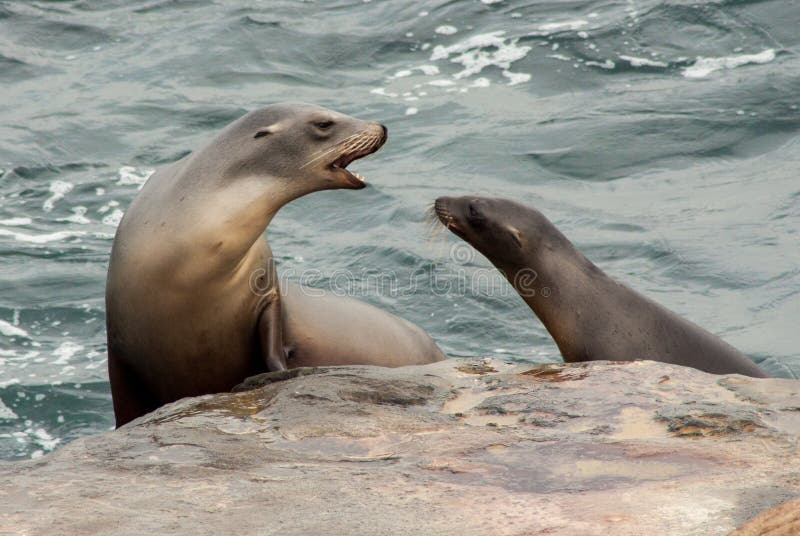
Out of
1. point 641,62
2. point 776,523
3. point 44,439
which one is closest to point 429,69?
point 641,62

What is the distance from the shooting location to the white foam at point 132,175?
1021cm

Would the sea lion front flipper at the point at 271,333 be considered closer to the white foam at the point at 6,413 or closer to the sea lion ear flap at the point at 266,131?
the sea lion ear flap at the point at 266,131

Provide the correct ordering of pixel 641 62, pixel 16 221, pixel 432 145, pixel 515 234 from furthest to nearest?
pixel 641 62
pixel 432 145
pixel 16 221
pixel 515 234

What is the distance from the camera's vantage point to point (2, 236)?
9312 mm

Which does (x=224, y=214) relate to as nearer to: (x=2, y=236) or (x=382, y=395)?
(x=382, y=395)

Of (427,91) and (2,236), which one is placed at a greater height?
(427,91)

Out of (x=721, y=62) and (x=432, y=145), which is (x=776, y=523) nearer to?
(x=432, y=145)

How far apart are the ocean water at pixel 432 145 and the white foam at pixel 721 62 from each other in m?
0.03

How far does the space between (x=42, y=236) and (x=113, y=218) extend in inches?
22.3

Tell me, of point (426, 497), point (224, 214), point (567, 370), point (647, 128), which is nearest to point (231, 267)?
point (224, 214)

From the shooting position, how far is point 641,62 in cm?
1188

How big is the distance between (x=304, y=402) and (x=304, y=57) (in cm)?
905

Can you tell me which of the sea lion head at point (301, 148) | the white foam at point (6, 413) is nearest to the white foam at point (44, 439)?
the white foam at point (6, 413)

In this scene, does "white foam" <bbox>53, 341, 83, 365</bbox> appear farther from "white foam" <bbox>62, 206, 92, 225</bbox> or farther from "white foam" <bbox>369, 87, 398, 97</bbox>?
"white foam" <bbox>369, 87, 398, 97</bbox>
